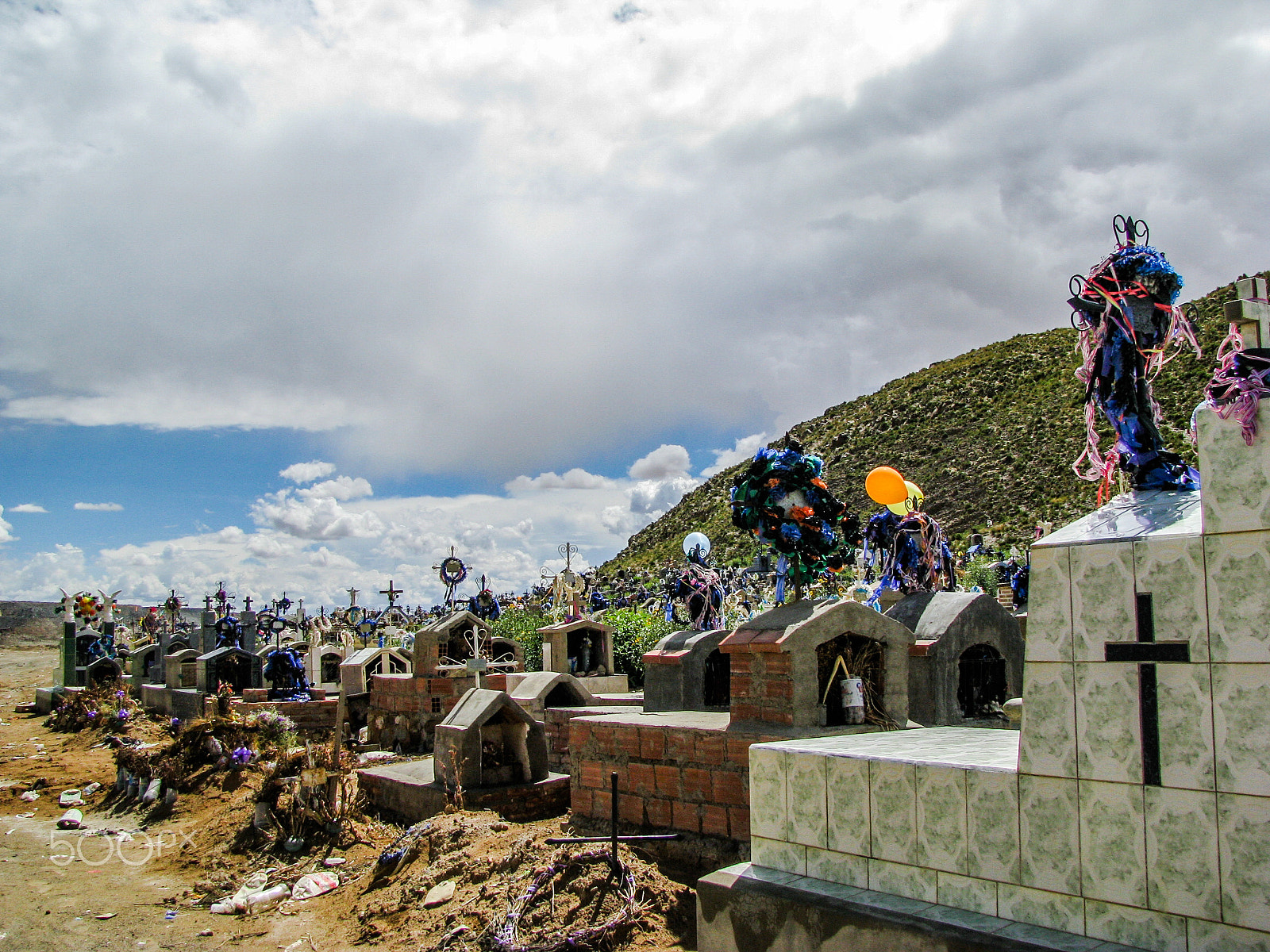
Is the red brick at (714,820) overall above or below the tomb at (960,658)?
below

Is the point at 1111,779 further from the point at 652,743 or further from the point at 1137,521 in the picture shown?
the point at 652,743

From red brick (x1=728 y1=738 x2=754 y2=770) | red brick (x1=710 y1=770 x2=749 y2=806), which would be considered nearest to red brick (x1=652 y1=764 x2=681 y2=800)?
red brick (x1=710 y1=770 x2=749 y2=806)

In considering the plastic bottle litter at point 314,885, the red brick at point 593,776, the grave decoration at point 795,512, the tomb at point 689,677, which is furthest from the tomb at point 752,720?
the plastic bottle litter at point 314,885

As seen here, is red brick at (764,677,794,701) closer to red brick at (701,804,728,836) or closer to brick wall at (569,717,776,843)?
brick wall at (569,717,776,843)

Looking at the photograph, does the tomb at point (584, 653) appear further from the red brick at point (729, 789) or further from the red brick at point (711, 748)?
the red brick at point (729, 789)

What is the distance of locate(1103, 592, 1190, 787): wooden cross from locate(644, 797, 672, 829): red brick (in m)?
5.65

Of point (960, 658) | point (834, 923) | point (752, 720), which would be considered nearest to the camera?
point (834, 923)

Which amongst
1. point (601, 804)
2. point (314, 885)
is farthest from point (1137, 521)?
point (314, 885)

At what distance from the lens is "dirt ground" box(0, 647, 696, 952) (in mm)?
8727

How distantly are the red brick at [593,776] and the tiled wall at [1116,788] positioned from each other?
4823 millimetres

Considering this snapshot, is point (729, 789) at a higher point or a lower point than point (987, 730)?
lower

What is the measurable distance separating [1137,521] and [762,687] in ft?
14.5

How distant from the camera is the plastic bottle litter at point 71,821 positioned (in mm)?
15695

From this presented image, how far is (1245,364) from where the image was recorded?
4836 millimetres
